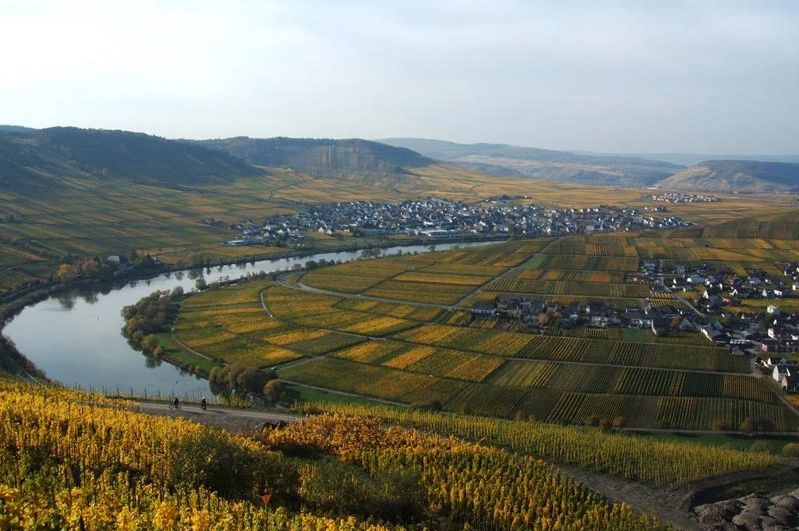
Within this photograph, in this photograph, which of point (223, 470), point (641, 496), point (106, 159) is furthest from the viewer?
point (106, 159)

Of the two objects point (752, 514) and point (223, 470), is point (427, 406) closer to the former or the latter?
point (752, 514)

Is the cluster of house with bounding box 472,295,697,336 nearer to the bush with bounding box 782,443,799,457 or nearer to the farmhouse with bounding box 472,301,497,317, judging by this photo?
the farmhouse with bounding box 472,301,497,317

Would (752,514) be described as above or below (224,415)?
above

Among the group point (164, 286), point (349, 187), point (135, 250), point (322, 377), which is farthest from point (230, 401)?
point (349, 187)

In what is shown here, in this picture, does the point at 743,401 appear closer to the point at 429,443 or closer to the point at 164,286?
the point at 429,443

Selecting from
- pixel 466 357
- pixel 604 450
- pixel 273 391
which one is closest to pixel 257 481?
pixel 604 450

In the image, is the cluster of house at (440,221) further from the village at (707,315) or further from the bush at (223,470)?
the bush at (223,470)
